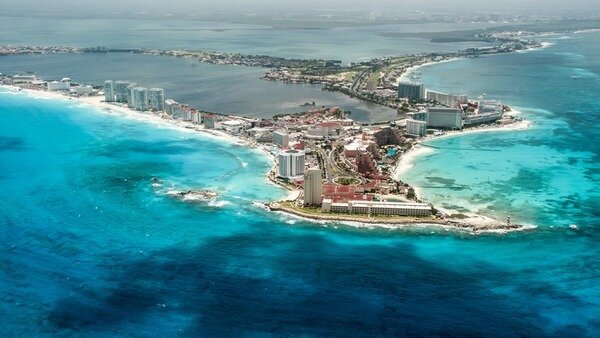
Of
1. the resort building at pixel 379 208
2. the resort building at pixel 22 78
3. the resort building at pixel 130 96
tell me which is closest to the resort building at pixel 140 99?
the resort building at pixel 130 96

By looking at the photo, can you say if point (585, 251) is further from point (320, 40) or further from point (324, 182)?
point (320, 40)

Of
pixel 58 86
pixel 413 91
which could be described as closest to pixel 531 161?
pixel 413 91

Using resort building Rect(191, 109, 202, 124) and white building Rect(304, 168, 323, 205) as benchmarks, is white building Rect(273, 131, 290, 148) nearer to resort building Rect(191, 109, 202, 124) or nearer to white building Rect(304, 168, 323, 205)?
resort building Rect(191, 109, 202, 124)

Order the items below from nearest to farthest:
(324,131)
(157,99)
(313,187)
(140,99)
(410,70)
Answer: (313,187) < (324,131) < (157,99) < (140,99) < (410,70)

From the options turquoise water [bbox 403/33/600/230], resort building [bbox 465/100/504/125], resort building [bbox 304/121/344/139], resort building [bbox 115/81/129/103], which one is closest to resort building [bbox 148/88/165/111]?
resort building [bbox 115/81/129/103]

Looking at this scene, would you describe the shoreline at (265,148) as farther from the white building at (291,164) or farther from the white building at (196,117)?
the white building at (291,164)

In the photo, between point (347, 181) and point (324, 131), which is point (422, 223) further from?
point (324, 131)
